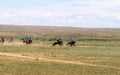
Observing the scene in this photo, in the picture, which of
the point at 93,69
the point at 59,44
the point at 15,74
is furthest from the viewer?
the point at 59,44

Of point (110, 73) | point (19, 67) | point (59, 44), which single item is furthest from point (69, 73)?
point (59, 44)

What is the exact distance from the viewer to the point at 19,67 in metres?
28.9

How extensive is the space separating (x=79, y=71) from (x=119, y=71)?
3.01 metres

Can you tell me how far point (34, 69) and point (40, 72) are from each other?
154 centimetres

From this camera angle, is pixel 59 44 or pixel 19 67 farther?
pixel 59 44

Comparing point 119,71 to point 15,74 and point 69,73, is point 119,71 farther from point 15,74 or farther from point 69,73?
point 15,74

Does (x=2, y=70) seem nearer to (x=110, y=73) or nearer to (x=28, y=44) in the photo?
(x=110, y=73)

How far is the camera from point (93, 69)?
2873 centimetres

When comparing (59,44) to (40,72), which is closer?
(40,72)

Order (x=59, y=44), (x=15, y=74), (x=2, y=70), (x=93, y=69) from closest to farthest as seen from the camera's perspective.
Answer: (x=15, y=74) → (x=2, y=70) → (x=93, y=69) → (x=59, y=44)

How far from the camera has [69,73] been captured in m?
25.9

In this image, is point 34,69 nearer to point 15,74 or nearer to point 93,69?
point 15,74

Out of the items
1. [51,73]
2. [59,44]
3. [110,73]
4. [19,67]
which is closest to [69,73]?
[51,73]

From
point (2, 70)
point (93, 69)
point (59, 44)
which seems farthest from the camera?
point (59, 44)
